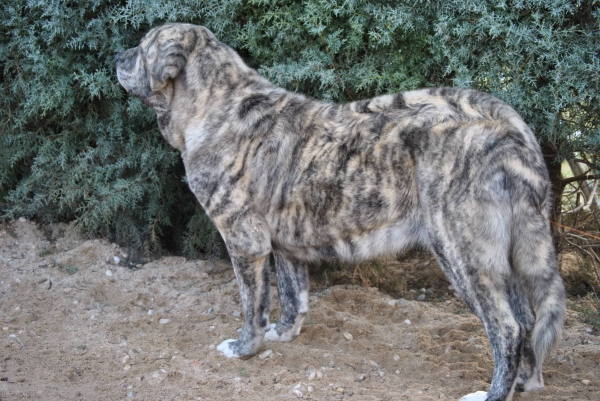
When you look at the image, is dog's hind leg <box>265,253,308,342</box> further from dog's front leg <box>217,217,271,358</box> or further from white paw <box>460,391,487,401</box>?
white paw <box>460,391,487,401</box>

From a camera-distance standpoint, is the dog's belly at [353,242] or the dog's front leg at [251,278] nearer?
the dog's belly at [353,242]

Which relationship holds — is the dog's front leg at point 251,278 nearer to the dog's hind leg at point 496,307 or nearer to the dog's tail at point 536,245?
the dog's hind leg at point 496,307

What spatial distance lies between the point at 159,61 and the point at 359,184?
1547 millimetres

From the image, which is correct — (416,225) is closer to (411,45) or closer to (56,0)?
(411,45)

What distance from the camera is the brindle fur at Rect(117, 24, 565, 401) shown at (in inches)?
142

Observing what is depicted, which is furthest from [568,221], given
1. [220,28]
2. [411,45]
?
[220,28]

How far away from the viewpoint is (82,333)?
482cm

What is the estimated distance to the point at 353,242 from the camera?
4.16 meters

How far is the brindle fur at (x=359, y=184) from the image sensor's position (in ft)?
11.9

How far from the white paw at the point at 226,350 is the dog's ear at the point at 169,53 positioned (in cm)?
173

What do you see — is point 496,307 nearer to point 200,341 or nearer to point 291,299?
point 291,299

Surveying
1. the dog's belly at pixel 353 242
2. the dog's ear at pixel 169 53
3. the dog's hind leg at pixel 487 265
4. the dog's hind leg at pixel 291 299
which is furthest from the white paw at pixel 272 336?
the dog's ear at pixel 169 53

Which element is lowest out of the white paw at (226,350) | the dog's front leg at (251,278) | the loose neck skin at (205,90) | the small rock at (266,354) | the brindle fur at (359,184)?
the small rock at (266,354)

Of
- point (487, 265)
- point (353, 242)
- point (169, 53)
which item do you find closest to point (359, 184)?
point (353, 242)
